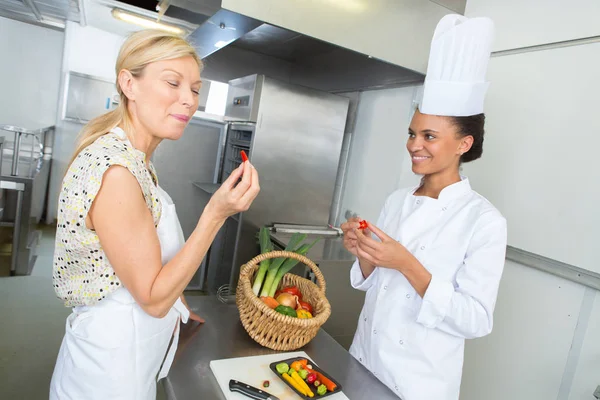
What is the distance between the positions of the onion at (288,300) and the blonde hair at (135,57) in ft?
2.11

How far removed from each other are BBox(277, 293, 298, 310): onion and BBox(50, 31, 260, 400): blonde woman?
0.99ft

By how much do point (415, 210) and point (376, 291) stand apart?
0.98 ft

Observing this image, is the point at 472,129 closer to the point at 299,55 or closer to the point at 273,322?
the point at 273,322

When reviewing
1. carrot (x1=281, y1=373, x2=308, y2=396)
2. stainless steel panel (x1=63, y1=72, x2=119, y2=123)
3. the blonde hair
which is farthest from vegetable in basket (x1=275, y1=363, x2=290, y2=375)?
stainless steel panel (x1=63, y1=72, x2=119, y2=123)

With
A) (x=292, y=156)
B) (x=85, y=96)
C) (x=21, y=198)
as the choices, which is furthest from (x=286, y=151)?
(x=85, y=96)

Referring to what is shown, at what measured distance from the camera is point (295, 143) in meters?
2.54

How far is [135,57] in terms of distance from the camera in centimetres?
90

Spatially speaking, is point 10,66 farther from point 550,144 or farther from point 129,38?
point 550,144

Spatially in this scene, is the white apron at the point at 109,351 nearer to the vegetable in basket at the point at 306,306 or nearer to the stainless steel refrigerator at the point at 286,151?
the vegetable in basket at the point at 306,306

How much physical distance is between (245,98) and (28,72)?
439 centimetres

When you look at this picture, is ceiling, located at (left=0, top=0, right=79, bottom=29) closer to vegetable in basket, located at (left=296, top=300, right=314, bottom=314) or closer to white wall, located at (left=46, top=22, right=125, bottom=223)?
white wall, located at (left=46, top=22, right=125, bottom=223)

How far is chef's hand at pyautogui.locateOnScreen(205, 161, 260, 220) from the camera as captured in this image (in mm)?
796

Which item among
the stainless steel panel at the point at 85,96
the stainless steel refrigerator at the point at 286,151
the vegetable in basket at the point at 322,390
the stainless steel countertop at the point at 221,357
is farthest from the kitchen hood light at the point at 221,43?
the stainless steel panel at the point at 85,96

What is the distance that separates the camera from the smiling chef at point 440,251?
3.49ft
